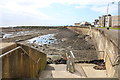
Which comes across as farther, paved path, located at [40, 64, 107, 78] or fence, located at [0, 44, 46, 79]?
paved path, located at [40, 64, 107, 78]

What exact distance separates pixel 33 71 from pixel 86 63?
4918 mm

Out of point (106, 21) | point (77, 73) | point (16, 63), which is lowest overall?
point (77, 73)

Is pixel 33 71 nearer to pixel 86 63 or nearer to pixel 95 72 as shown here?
pixel 95 72

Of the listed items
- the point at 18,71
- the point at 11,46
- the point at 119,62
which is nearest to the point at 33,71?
the point at 18,71

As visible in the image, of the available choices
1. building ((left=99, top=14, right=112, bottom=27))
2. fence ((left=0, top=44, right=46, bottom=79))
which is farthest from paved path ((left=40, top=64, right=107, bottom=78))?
building ((left=99, top=14, right=112, bottom=27))

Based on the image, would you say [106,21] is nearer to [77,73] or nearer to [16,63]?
[77,73]

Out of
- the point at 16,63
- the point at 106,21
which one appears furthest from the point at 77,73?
the point at 106,21

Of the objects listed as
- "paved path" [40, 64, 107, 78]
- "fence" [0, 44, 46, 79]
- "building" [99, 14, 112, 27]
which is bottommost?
"paved path" [40, 64, 107, 78]

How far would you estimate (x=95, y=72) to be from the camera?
296 inches

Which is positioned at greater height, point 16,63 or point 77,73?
point 16,63

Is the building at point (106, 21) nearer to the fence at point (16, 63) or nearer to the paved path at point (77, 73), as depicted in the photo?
the paved path at point (77, 73)

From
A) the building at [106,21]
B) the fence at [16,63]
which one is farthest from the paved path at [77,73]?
the building at [106,21]

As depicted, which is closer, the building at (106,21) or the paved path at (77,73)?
the paved path at (77,73)

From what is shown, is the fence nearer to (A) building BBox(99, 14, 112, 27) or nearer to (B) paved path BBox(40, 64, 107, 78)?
(B) paved path BBox(40, 64, 107, 78)
